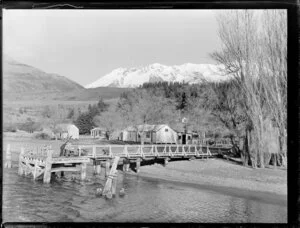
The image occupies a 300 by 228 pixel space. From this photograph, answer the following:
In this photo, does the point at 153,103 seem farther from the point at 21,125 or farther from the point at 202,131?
the point at 21,125

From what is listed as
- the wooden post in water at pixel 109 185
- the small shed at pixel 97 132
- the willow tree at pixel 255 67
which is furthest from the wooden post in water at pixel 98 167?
the willow tree at pixel 255 67

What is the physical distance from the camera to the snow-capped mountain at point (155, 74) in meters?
3.86

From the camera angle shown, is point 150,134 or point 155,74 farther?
point 150,134

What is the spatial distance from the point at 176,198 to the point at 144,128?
100 centimetres

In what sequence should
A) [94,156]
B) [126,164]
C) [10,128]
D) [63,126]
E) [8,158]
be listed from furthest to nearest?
[126,164], [94,156], [63,126], [8,158], [10,128]

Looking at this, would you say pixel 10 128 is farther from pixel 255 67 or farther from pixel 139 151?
pixel 255 67

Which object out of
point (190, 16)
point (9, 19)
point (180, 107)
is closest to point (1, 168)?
point (9, 19)

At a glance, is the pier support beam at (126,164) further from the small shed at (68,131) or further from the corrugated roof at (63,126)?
the corrugated roof at (63,126)

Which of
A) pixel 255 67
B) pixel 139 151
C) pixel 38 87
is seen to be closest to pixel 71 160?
pixel 139 151

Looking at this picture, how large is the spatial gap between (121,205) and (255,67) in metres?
2.36

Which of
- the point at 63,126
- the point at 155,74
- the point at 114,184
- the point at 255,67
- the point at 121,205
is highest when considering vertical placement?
the point at 255,67

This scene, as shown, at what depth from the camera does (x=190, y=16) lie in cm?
354

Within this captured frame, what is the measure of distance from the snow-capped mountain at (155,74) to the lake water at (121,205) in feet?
4.07

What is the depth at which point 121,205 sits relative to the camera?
395cm
